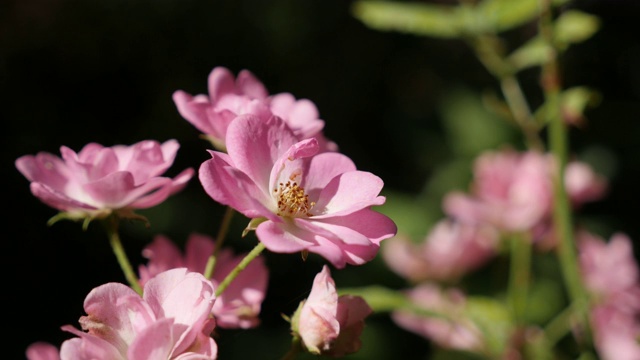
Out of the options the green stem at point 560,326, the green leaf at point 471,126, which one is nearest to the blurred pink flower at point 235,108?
the green stem at point 560,326

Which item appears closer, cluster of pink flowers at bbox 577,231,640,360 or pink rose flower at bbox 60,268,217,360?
pink rose flower at bbox 60,268,217,360

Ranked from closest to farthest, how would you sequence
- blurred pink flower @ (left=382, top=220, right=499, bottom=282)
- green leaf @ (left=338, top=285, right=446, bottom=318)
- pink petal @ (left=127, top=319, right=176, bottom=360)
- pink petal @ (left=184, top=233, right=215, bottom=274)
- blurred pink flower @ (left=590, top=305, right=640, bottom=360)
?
pink petal @ (left=127, top=319, right=176, bottom=360) → pink petal @ (left=184, top=233, right=215, bottom=274) → green leaf @ (left=338, top=285, right=446, bottom=318) → blurred pink flower @ (left=590, top=305, right=640, bottom=360) → blurred pink flower @ (left=382, top=220, right=499, bottom=282)

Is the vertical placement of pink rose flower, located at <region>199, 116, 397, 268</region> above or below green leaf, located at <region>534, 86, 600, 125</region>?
above

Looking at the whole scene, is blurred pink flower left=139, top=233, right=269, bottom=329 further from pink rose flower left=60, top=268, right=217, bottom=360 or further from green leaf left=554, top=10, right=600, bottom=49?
green leaf left=554, top=10, right=600, bottom=49

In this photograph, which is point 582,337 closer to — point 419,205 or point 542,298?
point 542,298

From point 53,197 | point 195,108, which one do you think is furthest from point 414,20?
point 53,197

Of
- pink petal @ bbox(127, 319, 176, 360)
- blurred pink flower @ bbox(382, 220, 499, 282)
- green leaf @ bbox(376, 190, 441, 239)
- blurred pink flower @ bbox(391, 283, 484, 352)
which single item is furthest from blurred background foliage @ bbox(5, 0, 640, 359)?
pink petal @ bbox(127, 319, 176, 360)

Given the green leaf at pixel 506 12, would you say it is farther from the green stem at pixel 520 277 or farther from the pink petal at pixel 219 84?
the pink petal at pixel 219 84

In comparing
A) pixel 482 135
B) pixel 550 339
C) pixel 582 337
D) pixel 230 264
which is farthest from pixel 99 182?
pixel 482 135
